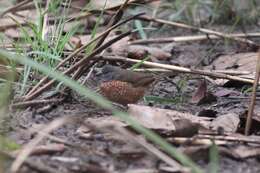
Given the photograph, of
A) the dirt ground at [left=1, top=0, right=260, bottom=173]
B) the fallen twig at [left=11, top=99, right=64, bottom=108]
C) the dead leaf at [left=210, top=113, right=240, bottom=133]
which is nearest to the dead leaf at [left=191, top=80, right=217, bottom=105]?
the dirt ground at [left=1, top=0, right=260, bottom=173]

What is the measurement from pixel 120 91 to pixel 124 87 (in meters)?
0.02

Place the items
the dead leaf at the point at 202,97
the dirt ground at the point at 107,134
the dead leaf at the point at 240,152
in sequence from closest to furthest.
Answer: the dirt ground at the point at 107,134
the dead leaf at the point at 240,152
the dead leaf at the point at 202,97

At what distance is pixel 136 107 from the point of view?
186cm

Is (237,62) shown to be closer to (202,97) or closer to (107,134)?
(202,97)

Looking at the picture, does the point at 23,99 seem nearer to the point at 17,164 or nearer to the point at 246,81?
the point at 17,164

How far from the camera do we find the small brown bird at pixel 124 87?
210 cm

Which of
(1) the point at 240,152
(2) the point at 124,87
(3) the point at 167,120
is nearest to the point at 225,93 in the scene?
(2) the point at 124,87

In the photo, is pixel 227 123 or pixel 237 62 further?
pixel 237 62

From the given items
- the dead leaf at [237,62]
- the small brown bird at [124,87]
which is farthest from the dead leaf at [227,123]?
the dead leaf at [237,62]

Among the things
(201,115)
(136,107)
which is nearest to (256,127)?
(201,115)

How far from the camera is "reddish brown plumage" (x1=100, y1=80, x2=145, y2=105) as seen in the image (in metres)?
2.10

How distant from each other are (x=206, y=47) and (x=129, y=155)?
206cm

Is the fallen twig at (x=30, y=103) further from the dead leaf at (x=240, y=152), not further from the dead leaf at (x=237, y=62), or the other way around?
the dead leaf at (x=237, y=62)

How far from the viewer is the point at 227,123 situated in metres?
1.86
